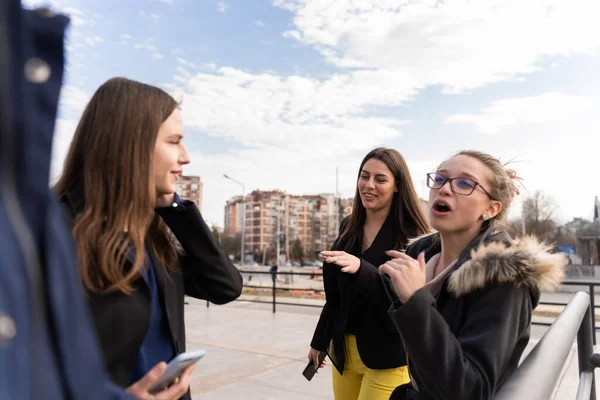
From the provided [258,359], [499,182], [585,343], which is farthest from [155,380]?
[258,359]

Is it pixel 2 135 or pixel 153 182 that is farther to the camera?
pixel 153 182

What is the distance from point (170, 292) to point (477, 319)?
931mm

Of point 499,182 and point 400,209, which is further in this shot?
point 400,209

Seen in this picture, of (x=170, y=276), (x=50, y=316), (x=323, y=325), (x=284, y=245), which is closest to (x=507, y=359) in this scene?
(x=170, y=276)

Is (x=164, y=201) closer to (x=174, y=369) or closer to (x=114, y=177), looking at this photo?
(x=114, y=177)

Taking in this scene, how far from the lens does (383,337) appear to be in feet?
8.13

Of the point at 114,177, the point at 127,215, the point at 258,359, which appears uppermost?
the point at 114,177

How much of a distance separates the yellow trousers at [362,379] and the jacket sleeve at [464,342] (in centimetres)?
112

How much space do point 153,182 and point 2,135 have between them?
1027mm

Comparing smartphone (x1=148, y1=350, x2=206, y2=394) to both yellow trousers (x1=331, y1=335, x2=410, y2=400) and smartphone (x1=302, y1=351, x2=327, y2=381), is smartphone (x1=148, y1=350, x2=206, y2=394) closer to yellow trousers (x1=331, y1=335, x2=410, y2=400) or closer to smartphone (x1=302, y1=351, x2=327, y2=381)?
yellow trousers (x1=331, y1=335, x2=410, y2=400)

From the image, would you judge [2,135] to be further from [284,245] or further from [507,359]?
[284,245]

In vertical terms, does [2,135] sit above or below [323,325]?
above

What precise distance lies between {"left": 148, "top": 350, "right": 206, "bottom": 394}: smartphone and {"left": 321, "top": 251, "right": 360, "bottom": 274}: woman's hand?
1227mm

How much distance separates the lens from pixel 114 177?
1.37 metres
